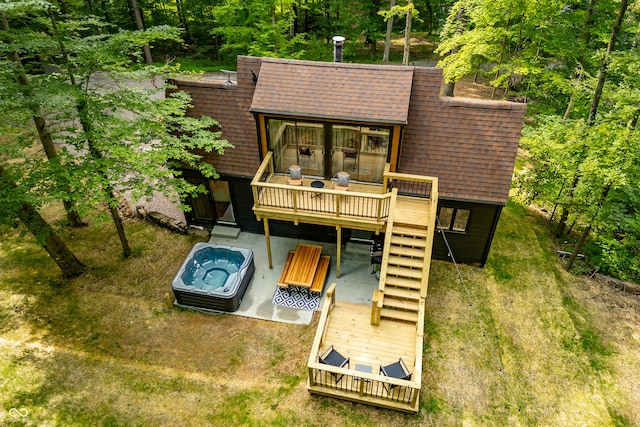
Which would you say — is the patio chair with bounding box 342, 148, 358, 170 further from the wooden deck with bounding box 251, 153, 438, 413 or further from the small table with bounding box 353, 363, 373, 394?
the small table with bounding box 353, 363, 373, 394

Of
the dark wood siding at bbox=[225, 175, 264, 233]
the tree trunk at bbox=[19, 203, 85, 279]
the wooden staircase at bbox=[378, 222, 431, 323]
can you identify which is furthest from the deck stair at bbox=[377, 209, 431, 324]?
the tree trunk at bbox=[19, 203, 85, 279]

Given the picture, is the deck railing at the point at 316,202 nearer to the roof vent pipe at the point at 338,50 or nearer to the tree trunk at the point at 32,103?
the roof vent pipe at the point at 338,50

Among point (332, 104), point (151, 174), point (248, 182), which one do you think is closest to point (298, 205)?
point (248, 182)

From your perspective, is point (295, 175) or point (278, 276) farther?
point (278, 276)

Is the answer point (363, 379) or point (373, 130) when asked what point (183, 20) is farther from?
point (363, 379)

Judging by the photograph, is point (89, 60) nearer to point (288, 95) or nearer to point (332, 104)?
point (288, 95)

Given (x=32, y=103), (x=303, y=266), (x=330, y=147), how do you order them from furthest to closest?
(x=303, y=266), (x=330, y=147), (x=32, y=103)

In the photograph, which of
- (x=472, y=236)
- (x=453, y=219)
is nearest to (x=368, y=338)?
(x=453, y=219)
